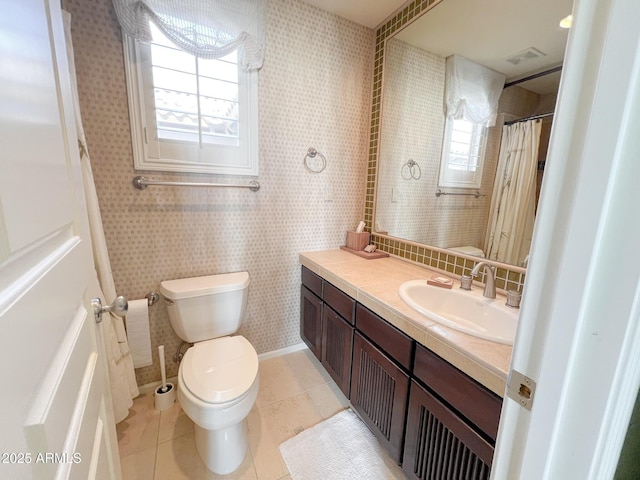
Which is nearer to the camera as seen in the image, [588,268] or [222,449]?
[588,268]

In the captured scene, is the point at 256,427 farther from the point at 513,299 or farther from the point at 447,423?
the point at 513,299

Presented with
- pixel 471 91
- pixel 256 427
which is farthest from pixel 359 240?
pixel 256 427

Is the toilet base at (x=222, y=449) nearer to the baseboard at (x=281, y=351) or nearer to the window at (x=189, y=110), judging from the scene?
the baseboard at (x=281, y=351)

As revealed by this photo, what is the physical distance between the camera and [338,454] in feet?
4.35

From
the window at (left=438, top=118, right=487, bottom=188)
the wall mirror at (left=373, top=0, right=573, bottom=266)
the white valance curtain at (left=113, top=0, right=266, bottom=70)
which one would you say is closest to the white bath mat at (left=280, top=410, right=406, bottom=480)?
the wall mirror at (left=373, top=0, right=573, bottom=266)

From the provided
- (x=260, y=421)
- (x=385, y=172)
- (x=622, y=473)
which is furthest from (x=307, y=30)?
(x=260, y=421)

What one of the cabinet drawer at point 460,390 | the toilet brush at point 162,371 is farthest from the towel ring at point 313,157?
the toilet brush at point 162,371

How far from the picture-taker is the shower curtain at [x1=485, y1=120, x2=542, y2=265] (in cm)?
113

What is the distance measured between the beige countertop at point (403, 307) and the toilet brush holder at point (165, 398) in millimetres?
1140

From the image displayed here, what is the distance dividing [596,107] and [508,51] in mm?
1251

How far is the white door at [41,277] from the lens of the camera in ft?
0.94

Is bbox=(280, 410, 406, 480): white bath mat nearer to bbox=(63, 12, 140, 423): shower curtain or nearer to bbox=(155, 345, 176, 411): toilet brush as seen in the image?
bbox=(155, 345, 176, 411): toilet brush

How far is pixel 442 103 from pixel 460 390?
1516mm

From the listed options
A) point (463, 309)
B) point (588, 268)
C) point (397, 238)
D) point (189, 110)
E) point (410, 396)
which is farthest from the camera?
point (397, 238)
